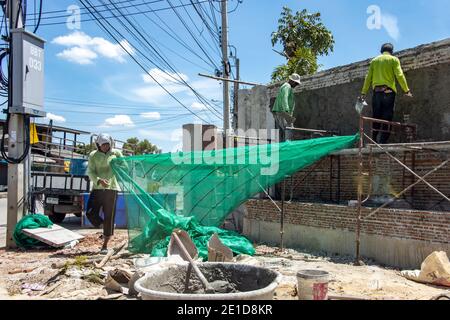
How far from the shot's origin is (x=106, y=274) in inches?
236

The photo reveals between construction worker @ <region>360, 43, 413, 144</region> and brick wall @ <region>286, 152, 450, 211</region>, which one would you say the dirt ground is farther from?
construction worker @ <region>360, 43, 413, 144</region>

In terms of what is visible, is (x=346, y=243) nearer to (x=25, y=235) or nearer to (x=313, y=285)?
(x=313, y=285)

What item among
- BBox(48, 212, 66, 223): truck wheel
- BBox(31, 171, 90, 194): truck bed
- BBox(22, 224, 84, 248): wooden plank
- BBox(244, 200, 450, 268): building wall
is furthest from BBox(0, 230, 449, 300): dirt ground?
BBox(48, 212, 66, 223): truck wheel

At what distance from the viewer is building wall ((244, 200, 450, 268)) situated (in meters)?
6.58

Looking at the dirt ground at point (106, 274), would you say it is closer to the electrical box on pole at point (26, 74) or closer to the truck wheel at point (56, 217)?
the electrical box on pole at point (26, 74)

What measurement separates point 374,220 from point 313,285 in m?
3.14

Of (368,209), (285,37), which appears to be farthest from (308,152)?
(285,37)

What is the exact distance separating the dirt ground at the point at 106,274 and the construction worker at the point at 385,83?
Result: 2.65 m

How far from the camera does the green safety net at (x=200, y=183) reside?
7.57m

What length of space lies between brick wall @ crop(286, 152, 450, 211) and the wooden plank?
477 cm

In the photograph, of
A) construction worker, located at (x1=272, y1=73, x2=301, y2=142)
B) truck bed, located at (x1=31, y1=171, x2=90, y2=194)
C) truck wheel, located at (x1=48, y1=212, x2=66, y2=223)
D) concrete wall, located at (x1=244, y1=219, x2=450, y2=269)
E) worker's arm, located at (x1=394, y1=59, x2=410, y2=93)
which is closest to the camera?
concrete wall, located at (x1=244, y1=219, x2=450, y2=269)

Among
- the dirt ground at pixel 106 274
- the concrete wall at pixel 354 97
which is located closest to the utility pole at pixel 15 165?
the dirt ground at pixel 106 274

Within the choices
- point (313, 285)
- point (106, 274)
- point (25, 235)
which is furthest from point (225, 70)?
point (313, 285)
